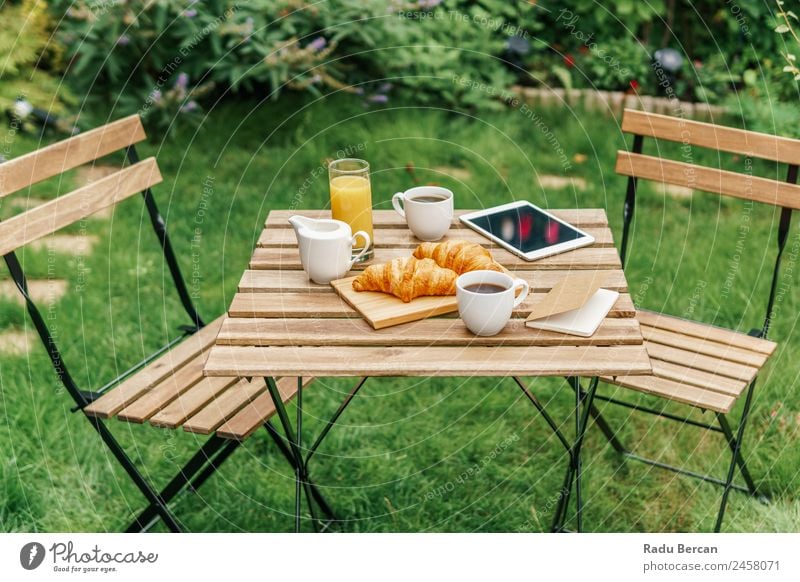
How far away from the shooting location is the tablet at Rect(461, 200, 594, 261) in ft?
9.19

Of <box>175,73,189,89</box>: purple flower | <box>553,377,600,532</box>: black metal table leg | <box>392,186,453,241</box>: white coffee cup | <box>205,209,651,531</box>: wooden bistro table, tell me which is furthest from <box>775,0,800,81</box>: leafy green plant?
<box>175,73,189,89</box>: purple flower

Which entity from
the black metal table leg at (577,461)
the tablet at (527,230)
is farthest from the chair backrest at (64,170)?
the black metal table leg at (577,461)

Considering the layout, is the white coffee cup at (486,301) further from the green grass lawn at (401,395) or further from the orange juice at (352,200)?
the green grass lawn at (401,395)

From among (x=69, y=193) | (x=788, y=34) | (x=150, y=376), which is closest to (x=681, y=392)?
(x=150, y=376)

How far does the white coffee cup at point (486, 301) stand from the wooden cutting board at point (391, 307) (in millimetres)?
109

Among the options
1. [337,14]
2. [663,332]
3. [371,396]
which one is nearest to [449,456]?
[371,396]

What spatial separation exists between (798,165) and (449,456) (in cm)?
172

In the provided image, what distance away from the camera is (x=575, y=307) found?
233 centimetres

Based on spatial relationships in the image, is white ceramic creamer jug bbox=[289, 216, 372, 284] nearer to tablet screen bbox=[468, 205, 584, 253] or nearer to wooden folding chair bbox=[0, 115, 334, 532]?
wooden folding chair bbox=[0, 115, 334, 532]

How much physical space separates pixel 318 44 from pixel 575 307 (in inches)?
139

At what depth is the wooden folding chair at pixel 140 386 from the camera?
268cm

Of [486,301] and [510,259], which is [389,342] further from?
[510,259]

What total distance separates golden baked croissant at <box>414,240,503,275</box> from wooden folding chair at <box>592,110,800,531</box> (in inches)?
26.5
